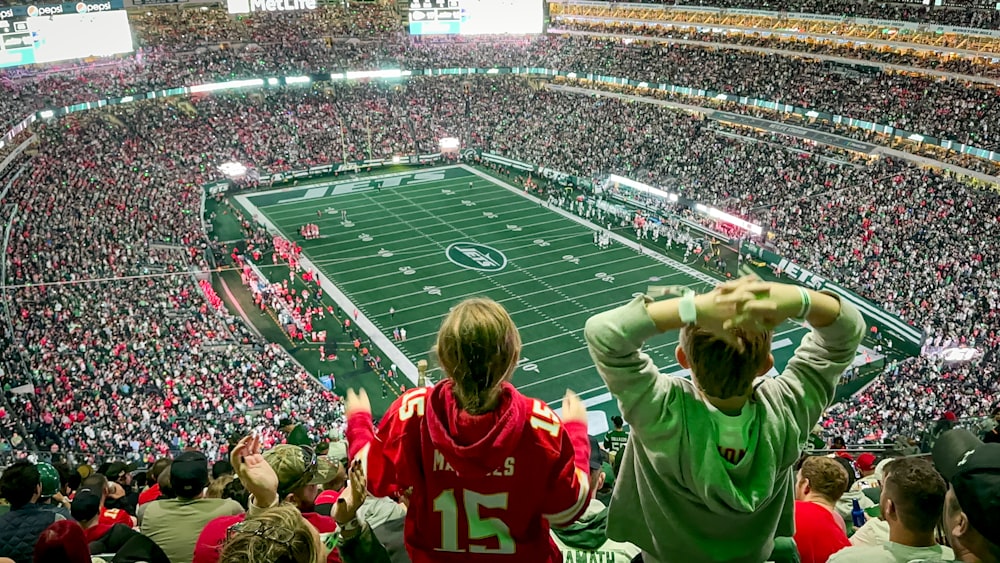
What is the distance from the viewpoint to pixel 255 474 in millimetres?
3463

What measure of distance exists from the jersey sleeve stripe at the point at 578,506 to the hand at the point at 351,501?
2.42 feet

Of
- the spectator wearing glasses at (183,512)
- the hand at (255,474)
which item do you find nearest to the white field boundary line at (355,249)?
the spectator wearing glasses at (183,512)

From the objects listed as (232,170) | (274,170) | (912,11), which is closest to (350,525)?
(232,170)

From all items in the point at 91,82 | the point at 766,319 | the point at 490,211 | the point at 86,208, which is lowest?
the point at 490,211

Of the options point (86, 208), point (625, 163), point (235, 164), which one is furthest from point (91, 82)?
point (625, 163)

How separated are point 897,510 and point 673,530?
1.11 meters

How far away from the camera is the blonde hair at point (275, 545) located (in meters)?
2.33

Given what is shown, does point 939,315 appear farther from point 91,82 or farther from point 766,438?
point 91,82

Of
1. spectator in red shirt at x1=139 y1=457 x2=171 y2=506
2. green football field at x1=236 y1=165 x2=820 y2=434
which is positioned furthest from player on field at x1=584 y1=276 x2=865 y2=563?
green football field at x1=236 y1=165 x2=820 y2=434

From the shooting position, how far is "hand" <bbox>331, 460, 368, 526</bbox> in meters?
3.04

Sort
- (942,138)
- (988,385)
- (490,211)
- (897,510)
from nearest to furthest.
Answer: (897,510)
(988,385)
(942,138)
(490,211)

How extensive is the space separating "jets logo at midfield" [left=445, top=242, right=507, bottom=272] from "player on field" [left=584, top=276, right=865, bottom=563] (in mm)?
29083

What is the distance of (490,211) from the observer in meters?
39.5

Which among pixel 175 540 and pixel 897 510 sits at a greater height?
pixel 897 510
